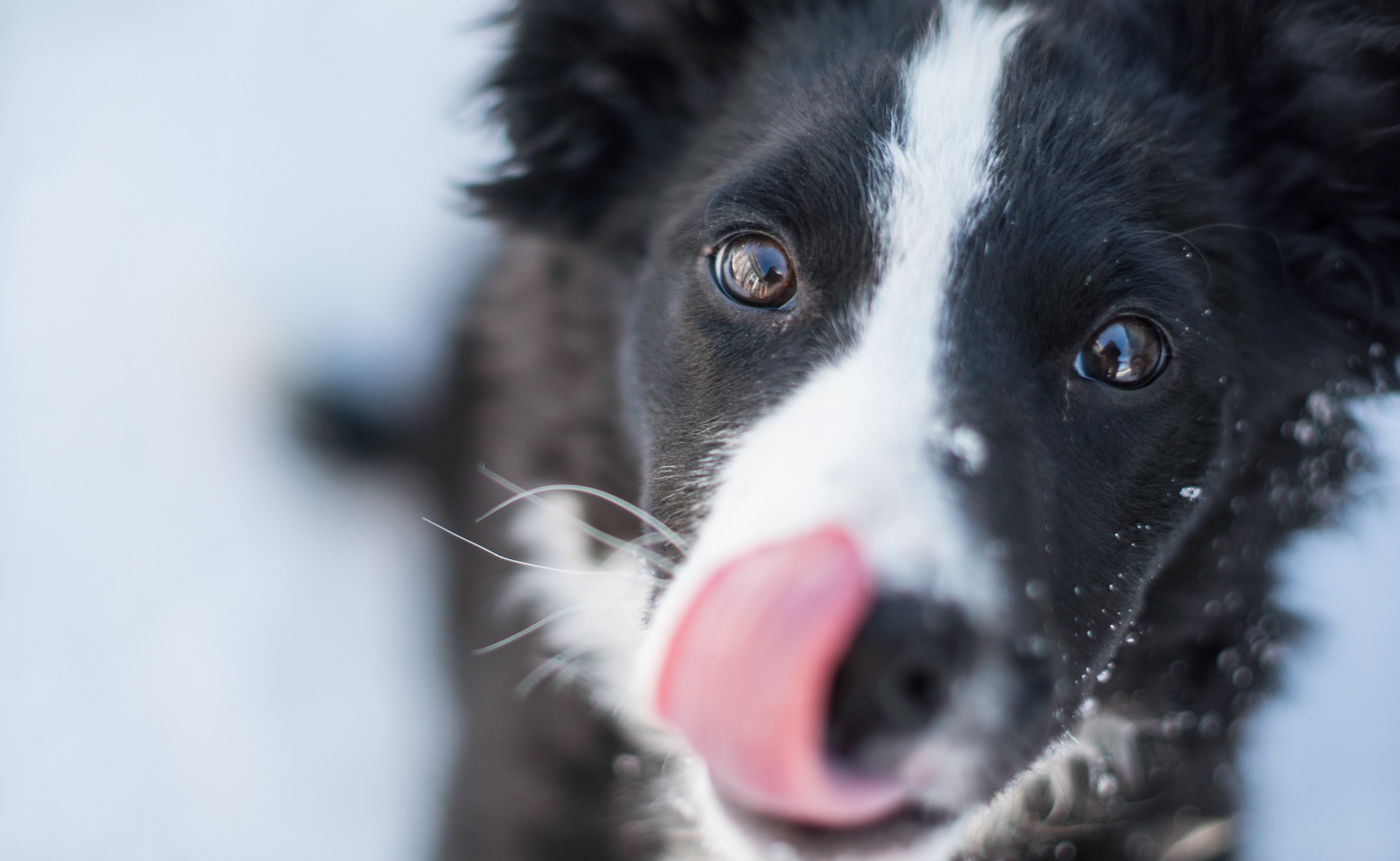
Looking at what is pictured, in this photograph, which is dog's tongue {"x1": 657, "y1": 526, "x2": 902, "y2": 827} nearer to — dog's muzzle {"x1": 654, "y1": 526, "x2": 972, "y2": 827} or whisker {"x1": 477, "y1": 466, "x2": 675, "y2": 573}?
dog's muzzle {"x1": 654, "y1": 526, "x2": 972, "y2": 827}

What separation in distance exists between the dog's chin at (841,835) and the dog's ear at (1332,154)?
1063 mm

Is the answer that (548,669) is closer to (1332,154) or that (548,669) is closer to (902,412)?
(902,412)

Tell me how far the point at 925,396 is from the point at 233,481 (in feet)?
8.23

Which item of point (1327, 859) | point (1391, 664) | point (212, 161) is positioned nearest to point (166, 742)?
point (212, 161)

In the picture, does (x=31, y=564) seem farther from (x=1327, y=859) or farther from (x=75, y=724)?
(x=1327, y=859)

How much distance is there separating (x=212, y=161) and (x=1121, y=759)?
10.5ft

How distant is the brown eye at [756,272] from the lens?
1415 millimetres

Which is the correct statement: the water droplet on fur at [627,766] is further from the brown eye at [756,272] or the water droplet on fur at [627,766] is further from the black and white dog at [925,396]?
the brown eye at [756,272]

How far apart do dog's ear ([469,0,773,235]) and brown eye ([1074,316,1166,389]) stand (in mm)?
779

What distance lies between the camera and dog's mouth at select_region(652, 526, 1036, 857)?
949mm

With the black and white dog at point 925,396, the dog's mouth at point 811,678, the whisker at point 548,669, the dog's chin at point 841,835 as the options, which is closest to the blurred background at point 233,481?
the whisker at point 548,669

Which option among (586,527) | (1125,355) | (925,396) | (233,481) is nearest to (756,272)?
(925,396)

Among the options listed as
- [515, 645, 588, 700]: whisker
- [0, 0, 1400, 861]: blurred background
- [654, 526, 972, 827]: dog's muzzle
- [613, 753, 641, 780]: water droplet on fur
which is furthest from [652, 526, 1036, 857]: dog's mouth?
[0, 0, 1400, 861]: blurred background

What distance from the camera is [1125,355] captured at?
4.50 feet
